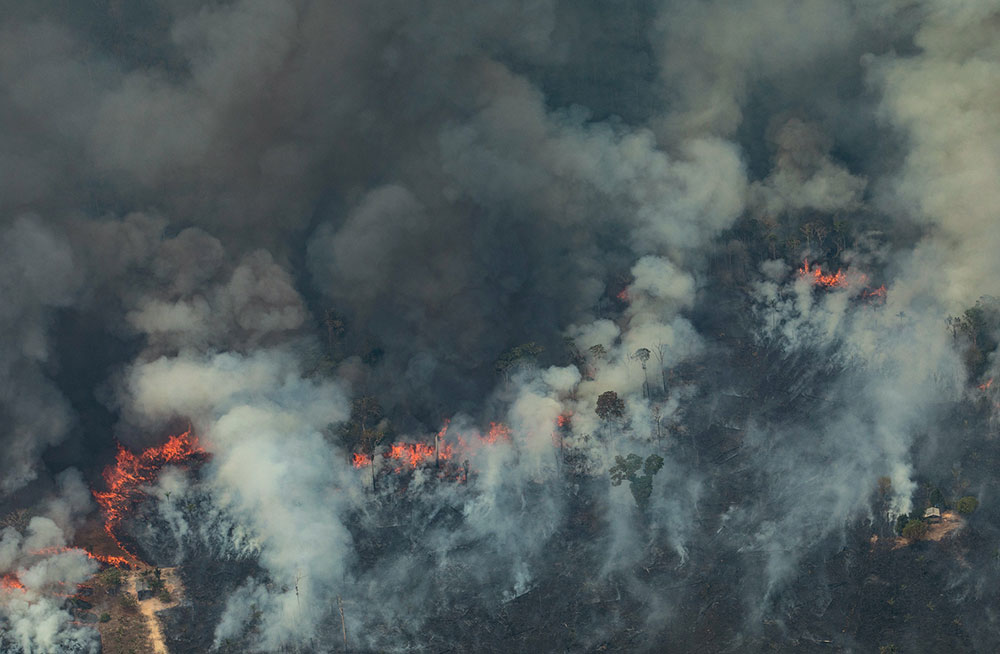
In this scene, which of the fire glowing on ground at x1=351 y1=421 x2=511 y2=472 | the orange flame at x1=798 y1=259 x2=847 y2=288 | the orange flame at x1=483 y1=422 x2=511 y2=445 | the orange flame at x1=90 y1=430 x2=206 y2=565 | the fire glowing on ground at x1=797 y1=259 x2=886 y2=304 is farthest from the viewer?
the orange flame at x1=798 y1=259 x2=847 y2=288

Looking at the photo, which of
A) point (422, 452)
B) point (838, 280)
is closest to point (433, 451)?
point (422, 452)

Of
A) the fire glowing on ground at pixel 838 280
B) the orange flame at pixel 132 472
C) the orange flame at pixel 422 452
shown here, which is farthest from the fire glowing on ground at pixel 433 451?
the fire glowing on ground at pixel 838 280

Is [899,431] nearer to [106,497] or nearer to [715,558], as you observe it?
[715,558]

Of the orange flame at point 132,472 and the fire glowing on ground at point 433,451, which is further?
the fire glowing on ground at point 433,451

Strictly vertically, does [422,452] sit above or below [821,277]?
below

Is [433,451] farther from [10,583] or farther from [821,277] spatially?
[821,277]

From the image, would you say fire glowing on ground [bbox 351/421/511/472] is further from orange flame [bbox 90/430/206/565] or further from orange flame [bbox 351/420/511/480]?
orange flame [bbox 90/430/206/565]

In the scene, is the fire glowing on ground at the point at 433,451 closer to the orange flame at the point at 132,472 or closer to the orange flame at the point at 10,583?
the orange flame at the point at 132,472

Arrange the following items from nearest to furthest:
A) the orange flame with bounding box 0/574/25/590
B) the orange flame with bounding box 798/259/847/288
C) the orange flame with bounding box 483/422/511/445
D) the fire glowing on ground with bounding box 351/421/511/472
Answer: the orange flame with bounding box 0/574/25/590 < the fire glowing on ground with bounding box 351/421/511/472 < the orange flame with bounding box 483/422/511/445 < the orange flame with bounding box 798/259/847/288

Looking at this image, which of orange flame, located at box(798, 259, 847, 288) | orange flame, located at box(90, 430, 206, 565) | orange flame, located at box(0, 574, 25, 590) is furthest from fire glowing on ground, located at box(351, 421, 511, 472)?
orange flame, located at box(798, 259, 847, 288)
